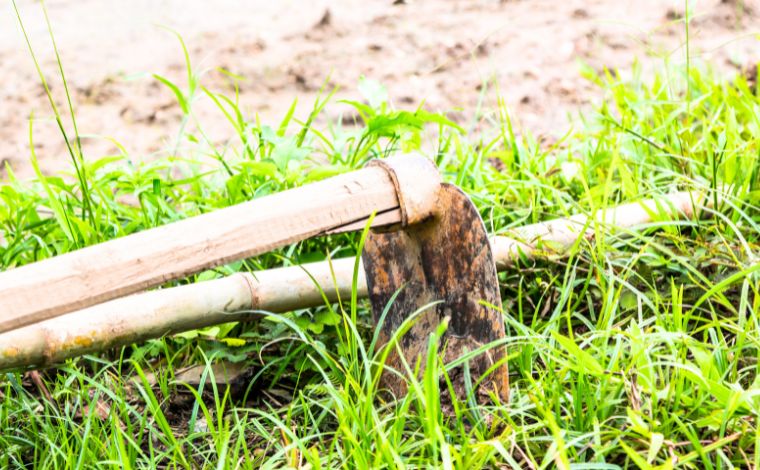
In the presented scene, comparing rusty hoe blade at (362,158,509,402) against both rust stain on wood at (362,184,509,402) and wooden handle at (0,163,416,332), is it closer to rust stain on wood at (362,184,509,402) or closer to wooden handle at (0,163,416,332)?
rust stain on wood at (362,184,509,402)

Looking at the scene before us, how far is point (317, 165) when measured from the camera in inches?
109

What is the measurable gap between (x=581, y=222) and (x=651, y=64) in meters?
1.64

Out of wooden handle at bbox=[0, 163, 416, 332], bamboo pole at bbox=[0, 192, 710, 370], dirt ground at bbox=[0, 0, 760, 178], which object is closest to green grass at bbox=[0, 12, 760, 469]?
bamboo pole at bbox=[0, 192, 710, 370]

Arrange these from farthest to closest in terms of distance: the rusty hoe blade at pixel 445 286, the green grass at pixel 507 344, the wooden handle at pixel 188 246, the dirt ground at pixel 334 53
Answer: the dirt ground at pixel 334 53 < the rusty hoe blade at pixel 445 286 < the green grass at pixel 507 344 < the wooden handle at pixel 188 246

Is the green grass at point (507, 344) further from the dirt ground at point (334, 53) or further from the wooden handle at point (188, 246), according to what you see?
the dirt ground at point (334, 53)

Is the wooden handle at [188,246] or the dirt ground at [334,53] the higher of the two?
the wooden handle at [188,246]

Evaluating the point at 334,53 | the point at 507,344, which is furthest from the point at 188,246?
the point at 334,53

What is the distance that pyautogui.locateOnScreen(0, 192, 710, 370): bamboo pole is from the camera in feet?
6.06

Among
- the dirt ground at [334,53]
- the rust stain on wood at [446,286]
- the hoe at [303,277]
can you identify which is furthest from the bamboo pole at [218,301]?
the dirt ground at [334,53]

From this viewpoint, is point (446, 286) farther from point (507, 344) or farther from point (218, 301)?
point (218, 301)

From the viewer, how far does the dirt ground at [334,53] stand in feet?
11.6

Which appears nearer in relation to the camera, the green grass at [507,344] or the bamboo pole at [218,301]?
the green grass at [507,344]

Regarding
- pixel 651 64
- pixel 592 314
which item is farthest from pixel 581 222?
pixel 651 64

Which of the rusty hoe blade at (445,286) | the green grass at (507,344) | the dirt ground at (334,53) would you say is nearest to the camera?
the green grass at (507,344)
